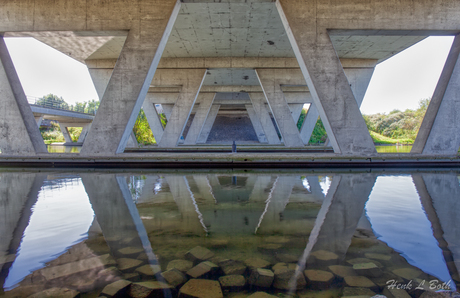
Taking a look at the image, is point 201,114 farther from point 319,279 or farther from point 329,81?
point 319,279

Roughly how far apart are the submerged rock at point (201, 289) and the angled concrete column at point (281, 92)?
20.3 meters

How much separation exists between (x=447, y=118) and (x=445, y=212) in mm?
9391

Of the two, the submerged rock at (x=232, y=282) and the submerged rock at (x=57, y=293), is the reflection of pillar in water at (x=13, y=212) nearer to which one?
the submerged rock at (x=57, y=293)

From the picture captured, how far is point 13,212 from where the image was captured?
14.3 feet

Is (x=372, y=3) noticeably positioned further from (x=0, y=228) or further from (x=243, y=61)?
(x=0, y=228)

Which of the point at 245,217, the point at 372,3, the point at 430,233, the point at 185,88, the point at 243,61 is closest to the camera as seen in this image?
the point at 430,233

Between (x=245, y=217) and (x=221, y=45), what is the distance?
1569 centimetres

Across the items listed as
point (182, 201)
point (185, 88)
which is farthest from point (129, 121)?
point (185, 88)

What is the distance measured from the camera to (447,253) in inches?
112

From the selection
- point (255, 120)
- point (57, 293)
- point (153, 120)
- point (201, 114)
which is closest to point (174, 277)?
point (57, 293)

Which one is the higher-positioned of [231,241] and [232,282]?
[231,241]

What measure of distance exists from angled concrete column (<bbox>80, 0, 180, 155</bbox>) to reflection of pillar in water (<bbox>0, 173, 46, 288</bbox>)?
3.50 m

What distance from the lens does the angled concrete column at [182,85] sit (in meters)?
Answer: 21.7

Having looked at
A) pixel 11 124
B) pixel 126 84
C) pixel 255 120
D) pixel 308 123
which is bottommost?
pixel 11 124
